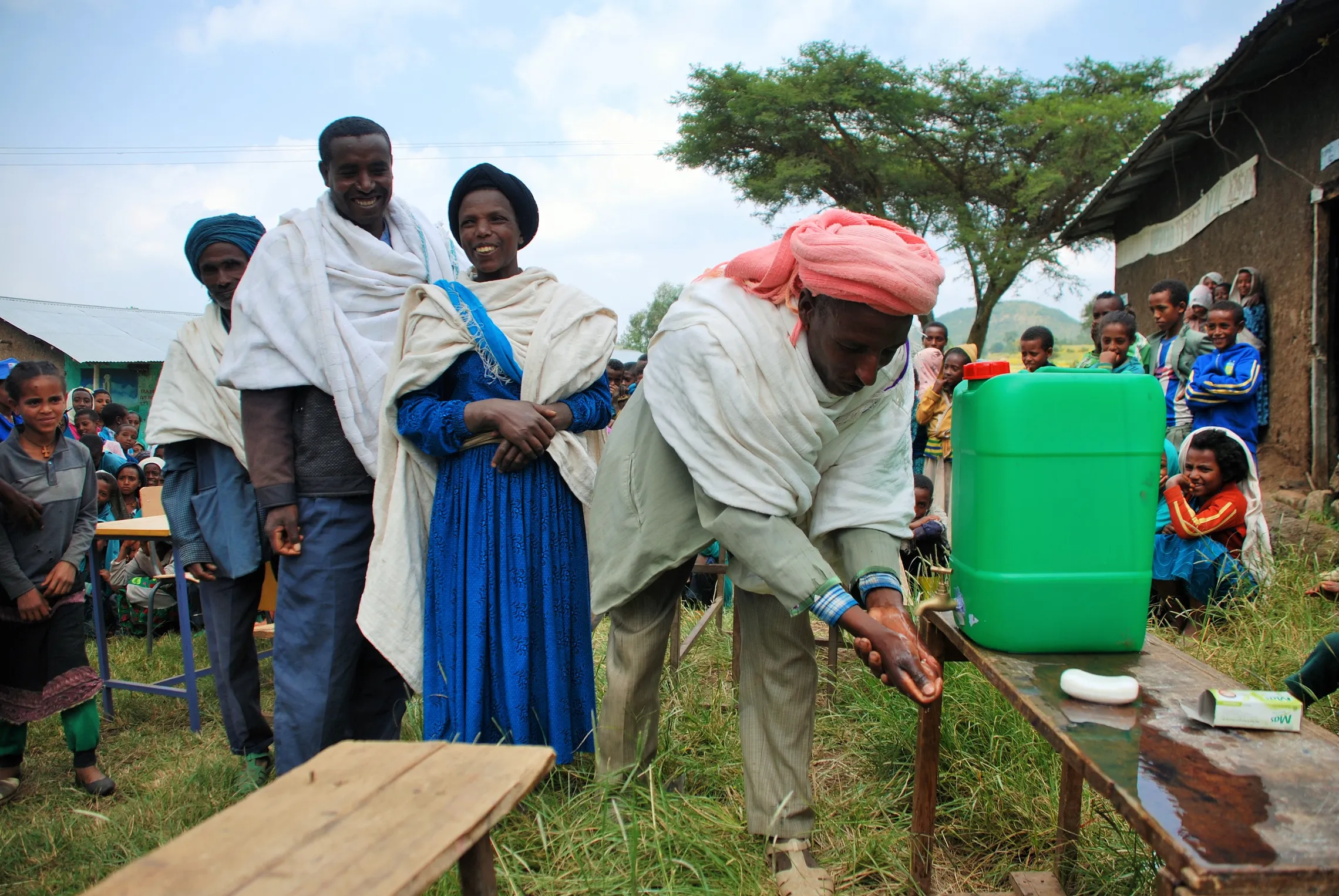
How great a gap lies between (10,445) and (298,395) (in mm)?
1547

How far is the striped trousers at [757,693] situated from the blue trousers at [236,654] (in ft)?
4.10

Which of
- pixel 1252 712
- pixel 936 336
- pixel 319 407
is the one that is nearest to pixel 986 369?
pixel 1252 712

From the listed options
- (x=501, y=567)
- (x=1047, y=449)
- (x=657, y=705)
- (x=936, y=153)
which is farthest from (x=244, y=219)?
(x=936, y=153)

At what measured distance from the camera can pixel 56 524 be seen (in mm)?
3203

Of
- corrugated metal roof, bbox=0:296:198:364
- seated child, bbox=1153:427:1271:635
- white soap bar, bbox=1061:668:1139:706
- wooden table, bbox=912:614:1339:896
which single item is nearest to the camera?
wooden table, bbox=912:614:1339:896

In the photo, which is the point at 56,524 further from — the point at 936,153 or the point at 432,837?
the point at 936,153

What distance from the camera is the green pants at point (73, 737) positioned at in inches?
120

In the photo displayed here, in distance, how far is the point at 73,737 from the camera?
120 inches

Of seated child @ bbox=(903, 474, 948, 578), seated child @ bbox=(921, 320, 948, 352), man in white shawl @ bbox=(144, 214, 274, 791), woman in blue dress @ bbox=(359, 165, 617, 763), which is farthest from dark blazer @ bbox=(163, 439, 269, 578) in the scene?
seated child @ bbox=(921, 320, 948, 352)

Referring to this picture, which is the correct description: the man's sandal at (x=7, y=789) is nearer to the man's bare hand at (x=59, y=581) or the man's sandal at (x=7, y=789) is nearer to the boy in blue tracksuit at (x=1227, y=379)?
the man's bare hand at (x=59, y=581)

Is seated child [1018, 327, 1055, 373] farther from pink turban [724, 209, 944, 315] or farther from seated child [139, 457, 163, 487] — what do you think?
seated child [139, 457, 163, 487]

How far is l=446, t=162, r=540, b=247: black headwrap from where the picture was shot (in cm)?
234

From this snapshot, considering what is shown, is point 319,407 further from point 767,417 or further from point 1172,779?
point 1172,779

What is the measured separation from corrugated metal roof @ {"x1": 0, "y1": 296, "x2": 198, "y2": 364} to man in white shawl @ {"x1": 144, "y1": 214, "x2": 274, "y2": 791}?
14.3 m
